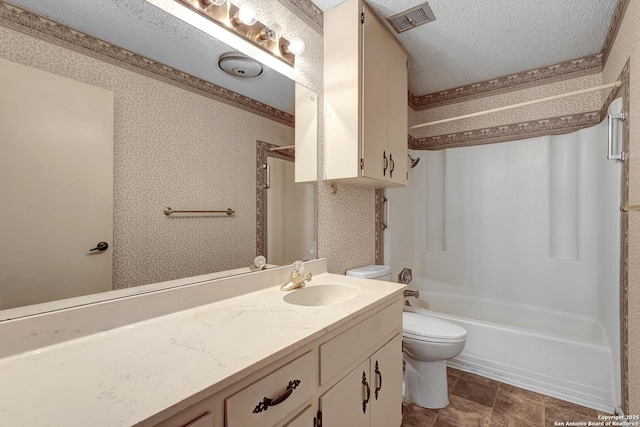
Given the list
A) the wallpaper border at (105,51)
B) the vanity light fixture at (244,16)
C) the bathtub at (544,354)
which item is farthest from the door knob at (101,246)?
the bathtub at (544,354)

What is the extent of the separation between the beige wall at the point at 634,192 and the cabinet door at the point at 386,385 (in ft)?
3.71

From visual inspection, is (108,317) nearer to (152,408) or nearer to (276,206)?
(152,408)

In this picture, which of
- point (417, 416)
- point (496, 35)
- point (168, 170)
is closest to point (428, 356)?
point (417, 416)

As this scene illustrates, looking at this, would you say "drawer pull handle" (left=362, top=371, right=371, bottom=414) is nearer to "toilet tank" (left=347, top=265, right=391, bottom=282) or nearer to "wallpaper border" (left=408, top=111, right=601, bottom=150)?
"toilet tank" (left=347, top=265, right=391, bottom=282)

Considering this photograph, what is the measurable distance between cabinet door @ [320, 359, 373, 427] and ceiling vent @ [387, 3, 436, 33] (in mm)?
1892

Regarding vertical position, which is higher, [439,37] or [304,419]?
[439,37]

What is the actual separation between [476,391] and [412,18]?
97.0 inches

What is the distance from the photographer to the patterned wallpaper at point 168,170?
84 cm

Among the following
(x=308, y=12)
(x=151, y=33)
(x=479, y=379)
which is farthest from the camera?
(x=479, y=379)

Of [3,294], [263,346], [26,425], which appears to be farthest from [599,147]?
[3,294]

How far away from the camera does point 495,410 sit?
1.72 metres

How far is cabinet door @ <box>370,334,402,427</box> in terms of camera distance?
44.7 inches

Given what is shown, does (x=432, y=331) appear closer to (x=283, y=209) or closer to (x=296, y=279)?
(x=296, y=279)

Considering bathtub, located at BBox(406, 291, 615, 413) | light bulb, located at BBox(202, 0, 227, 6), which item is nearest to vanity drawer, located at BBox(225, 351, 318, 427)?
light bulb, located at BBox(202, 0, 227, 6)
